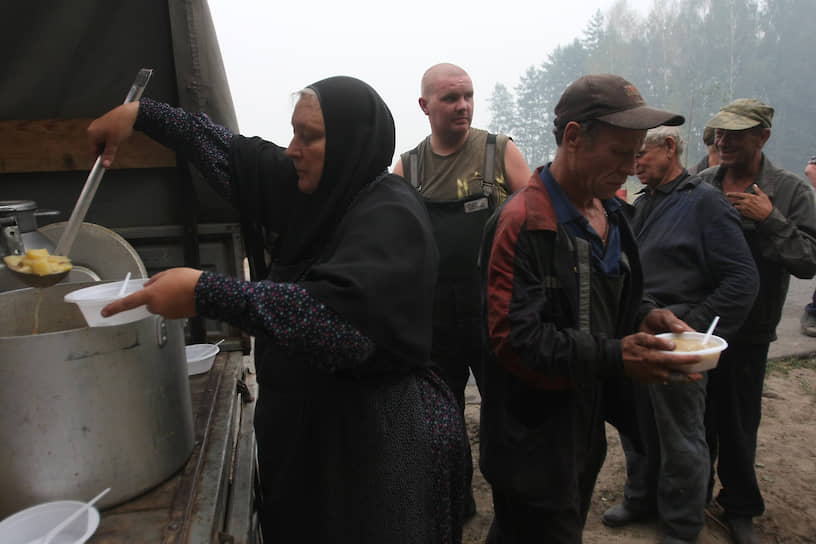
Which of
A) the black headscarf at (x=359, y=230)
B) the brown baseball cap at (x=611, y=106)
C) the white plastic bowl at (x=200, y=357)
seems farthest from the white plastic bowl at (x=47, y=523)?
the brown baseball cap at (x=611, y=106)

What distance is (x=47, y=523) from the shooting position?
3.46 ft

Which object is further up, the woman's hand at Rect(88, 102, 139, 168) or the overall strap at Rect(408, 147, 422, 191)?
the woman's hand at Rect(88, 102, 139, 168)

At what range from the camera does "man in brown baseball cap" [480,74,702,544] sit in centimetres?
143

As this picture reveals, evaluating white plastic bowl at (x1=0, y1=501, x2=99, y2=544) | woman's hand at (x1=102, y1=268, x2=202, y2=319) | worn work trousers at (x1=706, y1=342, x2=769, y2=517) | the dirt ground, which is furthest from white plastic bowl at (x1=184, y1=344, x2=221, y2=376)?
worn work trousers at (x1=706, y1=342, x2=769, y2=517)

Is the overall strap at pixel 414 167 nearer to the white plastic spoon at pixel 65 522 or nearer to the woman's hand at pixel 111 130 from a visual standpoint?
the woman's hand at pixel 111 130

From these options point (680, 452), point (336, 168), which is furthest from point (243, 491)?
point (680, 452)

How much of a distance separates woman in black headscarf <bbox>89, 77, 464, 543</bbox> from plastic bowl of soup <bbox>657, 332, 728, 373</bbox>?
65cm

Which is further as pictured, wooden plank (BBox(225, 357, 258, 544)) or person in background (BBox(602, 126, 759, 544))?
person in background (BBox(602, 126, 759, 544))

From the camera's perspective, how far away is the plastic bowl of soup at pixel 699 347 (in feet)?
4.50

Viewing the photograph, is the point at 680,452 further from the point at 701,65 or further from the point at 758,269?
the point at 701,65

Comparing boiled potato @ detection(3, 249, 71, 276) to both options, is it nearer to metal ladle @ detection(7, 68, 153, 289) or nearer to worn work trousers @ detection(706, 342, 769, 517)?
metal ladle @ detection(7, 68, 153, 289)

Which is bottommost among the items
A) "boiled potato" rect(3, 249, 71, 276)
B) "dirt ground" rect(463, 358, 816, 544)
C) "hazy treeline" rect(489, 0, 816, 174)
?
"dirt ground" rect(463, 358, 816, 544)

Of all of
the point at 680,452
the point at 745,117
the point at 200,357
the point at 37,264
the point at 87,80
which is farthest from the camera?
the point at 745,117

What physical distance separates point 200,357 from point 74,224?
2.59ft
